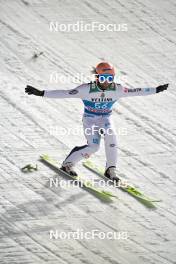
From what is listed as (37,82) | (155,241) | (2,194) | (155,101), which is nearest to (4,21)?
(37,82)

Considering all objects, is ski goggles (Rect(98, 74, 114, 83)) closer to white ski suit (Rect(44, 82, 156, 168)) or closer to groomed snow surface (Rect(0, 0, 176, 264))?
white ski suit (Rect(44, 82, 156, 168))

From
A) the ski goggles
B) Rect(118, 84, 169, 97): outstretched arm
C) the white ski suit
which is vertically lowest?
the white ski suit

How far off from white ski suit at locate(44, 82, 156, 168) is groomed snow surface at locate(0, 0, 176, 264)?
0.39 m

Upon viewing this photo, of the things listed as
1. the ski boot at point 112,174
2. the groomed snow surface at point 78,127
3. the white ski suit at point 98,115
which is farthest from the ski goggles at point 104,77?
the groomed snow surface at point 78,127

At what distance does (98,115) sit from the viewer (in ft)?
44.7

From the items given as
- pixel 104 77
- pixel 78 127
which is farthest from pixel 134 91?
pixel 78 127

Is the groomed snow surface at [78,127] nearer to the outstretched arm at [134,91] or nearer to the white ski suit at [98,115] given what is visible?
the white ski suit at [98,115]

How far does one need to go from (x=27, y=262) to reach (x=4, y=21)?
26.0 feet

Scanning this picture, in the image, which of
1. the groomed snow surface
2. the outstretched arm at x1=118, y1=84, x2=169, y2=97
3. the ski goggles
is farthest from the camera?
the outstretched arm at x1=118, y1=84, x2=169, y2=97

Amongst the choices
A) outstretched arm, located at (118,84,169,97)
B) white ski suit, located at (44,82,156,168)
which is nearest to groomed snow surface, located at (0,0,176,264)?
white ski suit, located at (44,82,156,168)

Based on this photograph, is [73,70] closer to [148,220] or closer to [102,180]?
[102,180]

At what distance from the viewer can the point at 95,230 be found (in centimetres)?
1223

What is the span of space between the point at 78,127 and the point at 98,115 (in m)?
1.66

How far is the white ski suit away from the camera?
13422mm
